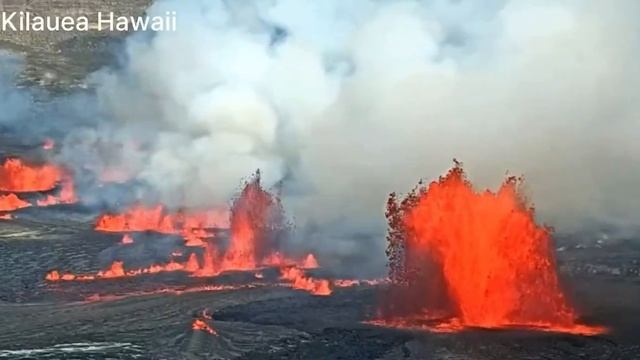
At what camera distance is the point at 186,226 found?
6306 cm

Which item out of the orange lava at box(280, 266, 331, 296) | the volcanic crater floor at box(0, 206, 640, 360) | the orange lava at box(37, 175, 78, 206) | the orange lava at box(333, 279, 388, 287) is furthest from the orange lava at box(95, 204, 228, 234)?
the orange lava at box(333, 279, 388, 287)

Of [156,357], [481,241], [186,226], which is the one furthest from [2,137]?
[156,357]

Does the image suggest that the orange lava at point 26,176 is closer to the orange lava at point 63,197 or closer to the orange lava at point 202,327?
the orange lava at point 63,197

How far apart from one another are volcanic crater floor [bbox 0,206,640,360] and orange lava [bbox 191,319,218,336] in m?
0.24

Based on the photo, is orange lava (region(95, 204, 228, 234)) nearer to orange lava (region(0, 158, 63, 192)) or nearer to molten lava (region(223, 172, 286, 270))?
molten lava (region(223, 172, 286, 270))

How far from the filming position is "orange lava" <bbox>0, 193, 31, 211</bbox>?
68.8 meters

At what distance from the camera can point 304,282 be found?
43281mm

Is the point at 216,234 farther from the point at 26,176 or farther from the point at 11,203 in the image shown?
the point at 26,176

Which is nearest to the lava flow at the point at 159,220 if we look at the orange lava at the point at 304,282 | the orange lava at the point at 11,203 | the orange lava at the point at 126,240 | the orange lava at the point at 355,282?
the orange lava at the point at 126,240

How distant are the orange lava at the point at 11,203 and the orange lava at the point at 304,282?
30.0 metres

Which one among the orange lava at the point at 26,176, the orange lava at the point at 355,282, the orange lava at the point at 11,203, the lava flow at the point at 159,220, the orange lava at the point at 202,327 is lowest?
the orange lava at the point at 202,327

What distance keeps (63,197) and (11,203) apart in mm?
3958

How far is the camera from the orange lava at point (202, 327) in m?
33.7

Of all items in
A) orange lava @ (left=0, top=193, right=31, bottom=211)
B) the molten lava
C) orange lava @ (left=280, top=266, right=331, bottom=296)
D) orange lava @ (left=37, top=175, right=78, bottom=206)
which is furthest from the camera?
orange lava @ (left=37, top=175, right=78, bottom=206)
